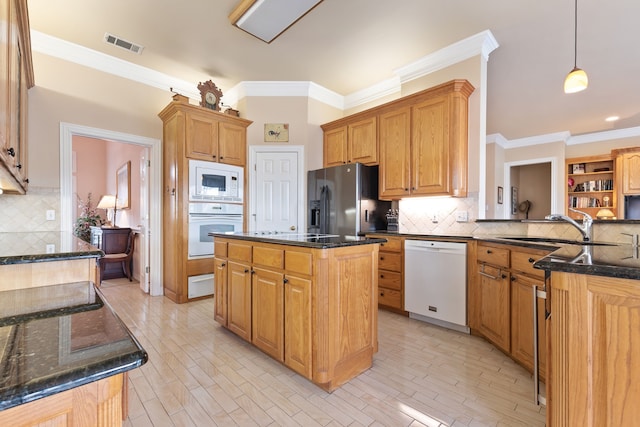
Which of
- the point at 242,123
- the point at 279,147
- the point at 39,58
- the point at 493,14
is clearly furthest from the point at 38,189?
the point at 493,14

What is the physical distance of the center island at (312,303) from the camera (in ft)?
5.70

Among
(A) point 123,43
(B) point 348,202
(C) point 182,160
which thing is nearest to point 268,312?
(B) point 348,202

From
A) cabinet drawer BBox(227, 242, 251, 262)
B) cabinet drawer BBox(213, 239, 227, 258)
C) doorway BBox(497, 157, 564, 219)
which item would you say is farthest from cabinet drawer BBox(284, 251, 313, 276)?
doorway BBox(497, 157, 564, 219)

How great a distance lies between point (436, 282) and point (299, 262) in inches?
65.3

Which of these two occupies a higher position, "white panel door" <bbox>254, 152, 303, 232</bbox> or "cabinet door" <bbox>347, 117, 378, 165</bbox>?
"cabinet door" <bbox>347, 117, 378, 165</bbox>

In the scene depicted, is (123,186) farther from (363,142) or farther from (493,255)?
(493,255)

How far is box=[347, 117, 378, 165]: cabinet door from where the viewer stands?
3621 mm

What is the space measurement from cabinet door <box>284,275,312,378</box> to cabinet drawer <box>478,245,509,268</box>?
5.02ft

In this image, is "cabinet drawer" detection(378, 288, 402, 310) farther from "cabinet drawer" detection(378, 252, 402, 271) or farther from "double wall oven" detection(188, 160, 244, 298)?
"double wall oven" detection(188, 160, 244, 298)

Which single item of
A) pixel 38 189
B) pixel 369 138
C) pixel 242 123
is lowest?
pixel 38 189

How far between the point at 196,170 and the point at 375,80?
2.73 meters

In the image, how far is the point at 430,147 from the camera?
310 cm

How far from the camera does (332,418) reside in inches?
60.8

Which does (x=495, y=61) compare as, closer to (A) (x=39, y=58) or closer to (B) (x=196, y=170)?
(B) (x=196, y=170)
